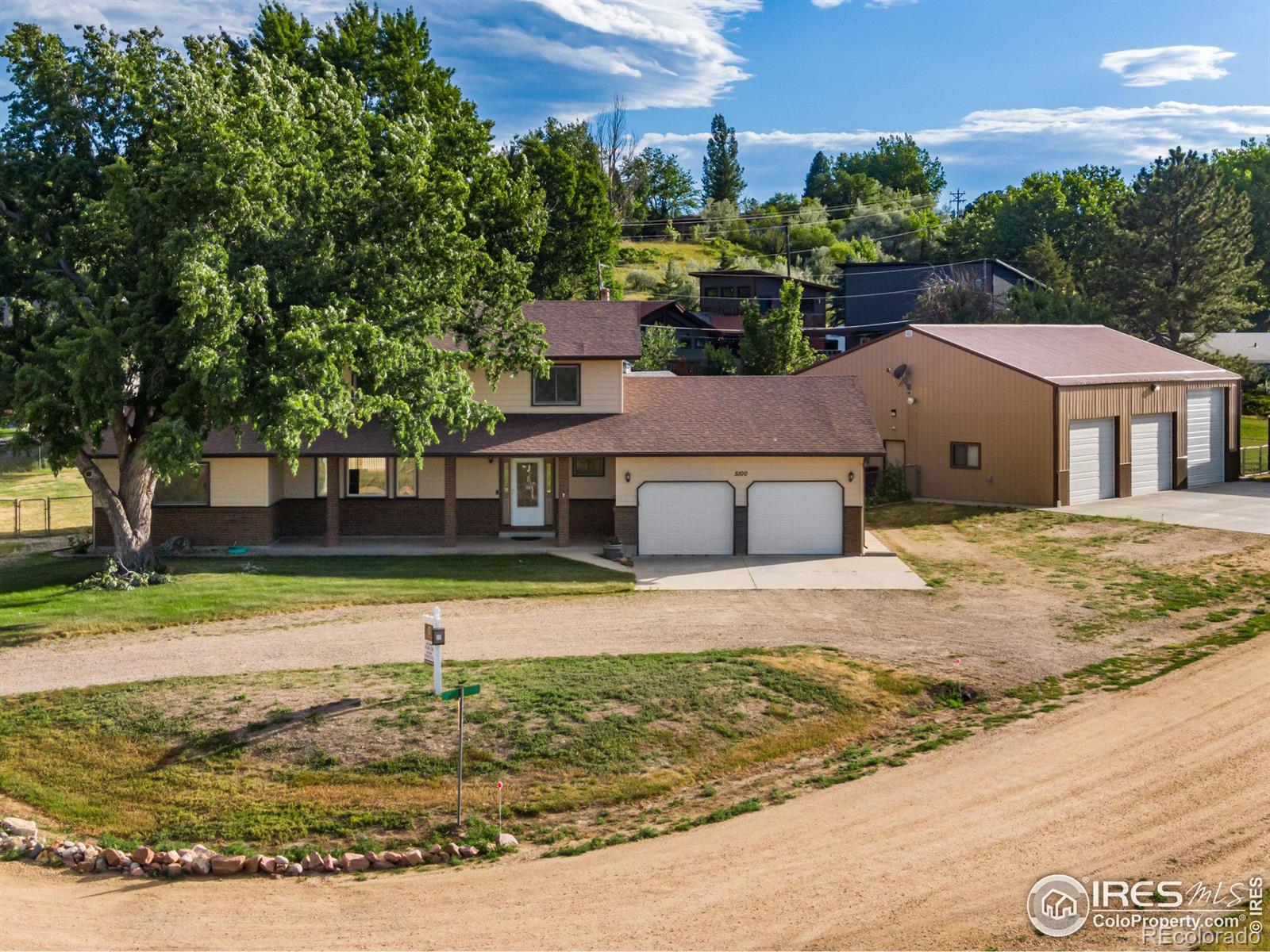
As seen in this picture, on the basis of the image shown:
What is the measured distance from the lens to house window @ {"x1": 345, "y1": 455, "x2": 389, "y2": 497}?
94.0 ft

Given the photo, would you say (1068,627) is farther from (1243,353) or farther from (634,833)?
(1243,353)

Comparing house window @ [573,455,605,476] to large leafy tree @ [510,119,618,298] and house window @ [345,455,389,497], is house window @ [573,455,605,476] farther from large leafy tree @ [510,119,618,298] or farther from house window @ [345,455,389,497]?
large leafy tree @ [510,119,618,298]

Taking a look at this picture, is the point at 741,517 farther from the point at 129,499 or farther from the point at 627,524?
the point at 129,499

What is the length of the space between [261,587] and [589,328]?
11236mm

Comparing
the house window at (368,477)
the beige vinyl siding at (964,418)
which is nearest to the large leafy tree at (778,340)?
the beige vinyl siding at (964,418)

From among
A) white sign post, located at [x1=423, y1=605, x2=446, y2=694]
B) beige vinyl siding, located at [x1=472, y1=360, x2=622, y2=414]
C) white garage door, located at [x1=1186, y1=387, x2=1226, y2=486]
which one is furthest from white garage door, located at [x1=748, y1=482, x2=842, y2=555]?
white garage door, located at [x1=1186, y1=387, x2=1226, y2=486]

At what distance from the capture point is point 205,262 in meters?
20.2

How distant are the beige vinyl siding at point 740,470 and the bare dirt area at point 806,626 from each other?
113 inches

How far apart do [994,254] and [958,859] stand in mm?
80537

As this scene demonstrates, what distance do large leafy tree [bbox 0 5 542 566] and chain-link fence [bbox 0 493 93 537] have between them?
31.0 ft

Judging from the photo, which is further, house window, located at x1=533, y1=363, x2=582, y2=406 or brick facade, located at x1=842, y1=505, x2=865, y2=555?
house window, located at x1=533, y1=363, x2=582, y2=406

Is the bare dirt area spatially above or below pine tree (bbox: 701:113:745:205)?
below

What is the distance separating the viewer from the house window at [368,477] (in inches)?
1128

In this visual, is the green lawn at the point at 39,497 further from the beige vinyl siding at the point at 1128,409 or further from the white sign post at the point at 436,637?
the beige vinyl siding at the point at 1128,409
